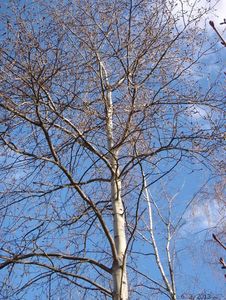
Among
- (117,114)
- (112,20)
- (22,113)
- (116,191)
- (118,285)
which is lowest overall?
(118,285)

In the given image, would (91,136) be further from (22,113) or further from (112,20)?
(112,20)

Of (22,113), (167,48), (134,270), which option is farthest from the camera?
(134,270)

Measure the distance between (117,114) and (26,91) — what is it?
916mm

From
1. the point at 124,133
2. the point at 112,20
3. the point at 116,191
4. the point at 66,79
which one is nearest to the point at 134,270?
the point at 116,191

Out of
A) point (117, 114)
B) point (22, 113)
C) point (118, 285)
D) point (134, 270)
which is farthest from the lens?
point (134, 270)

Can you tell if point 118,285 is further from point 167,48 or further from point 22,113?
point 167,48

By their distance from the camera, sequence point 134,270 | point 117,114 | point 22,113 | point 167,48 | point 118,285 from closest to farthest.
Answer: point 118,285
point 22,113
point 167,48
point 117,114
point 134,270

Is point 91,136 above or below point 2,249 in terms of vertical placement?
above

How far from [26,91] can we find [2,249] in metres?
1.27

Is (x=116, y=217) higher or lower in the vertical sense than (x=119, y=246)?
higher

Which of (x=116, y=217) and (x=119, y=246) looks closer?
(x=119, y=246)

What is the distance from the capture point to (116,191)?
14.0ft

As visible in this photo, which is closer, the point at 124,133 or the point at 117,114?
the point at 124,133

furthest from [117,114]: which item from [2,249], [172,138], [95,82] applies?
[2,249]
